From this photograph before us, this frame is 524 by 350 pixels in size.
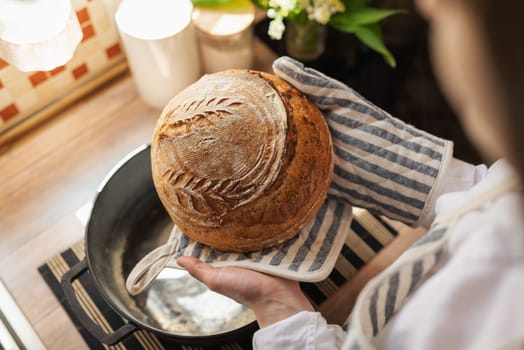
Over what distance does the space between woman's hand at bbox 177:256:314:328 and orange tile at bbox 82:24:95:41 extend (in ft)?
1.84

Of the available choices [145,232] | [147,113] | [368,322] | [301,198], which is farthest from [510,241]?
[147,113]

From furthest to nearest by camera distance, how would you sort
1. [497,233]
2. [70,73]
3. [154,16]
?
1. [70,73]
2. [154,16]
3. [497,233]

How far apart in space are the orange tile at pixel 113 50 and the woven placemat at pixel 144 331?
1.36 ft

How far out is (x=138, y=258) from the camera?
973mm

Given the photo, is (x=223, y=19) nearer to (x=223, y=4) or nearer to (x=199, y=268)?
(x=223, y=4)

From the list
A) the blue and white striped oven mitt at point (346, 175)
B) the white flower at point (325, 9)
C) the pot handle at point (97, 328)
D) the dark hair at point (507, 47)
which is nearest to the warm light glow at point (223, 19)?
the white flower at point (325, 9)

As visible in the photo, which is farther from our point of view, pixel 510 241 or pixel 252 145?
pixel 252 145

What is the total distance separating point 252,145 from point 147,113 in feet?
1.57

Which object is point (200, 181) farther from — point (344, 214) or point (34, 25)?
point (34, 25)

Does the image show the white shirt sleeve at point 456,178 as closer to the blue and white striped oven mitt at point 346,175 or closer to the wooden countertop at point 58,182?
the blue and white striped oven mitt at point 346,175

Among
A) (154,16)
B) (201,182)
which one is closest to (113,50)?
(154,16)

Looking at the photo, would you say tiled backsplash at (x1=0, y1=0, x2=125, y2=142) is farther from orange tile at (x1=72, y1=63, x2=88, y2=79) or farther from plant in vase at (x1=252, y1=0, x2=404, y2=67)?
plant in vase at (x1=252, y1=0, x2=404, y2=67)

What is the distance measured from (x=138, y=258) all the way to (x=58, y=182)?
9.3 inches

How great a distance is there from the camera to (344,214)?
89 cm
